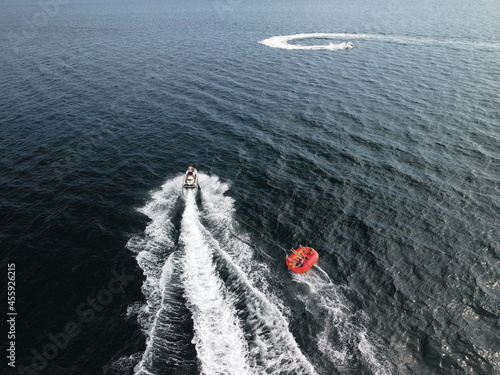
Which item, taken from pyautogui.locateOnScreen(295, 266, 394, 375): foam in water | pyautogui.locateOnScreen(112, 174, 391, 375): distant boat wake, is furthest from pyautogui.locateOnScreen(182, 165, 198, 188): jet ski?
pyautogui.locateOnScreen(295, 266, 394, 375): foam in water

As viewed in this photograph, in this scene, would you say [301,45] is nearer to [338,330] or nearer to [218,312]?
[218,312]

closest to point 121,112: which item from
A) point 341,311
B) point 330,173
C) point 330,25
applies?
point 330,173

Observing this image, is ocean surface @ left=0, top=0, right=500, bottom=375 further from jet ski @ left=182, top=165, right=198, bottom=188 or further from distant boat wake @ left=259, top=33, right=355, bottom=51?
distant boat wake @ left=259, top=33, right=355, bottom=51

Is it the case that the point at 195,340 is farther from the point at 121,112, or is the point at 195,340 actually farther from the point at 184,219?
the point at 121,112

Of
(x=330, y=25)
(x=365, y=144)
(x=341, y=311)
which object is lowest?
(x=341, y=311)

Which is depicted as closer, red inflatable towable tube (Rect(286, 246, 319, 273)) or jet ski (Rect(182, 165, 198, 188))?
red inflatable towable tube (Rect(286, 246, 319, 273))

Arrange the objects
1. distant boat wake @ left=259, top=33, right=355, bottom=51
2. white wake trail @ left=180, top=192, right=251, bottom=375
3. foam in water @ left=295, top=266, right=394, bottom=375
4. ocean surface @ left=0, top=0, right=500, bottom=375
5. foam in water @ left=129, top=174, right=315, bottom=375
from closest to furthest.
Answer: white wake trail @ left=180, top=192, right=251, bottom=375
foam in water @ left=129, top=174, right=315, bottom=375
foam in water @ left=295, top=266, right=394, bottom=375
ocean surface @ left=0, top=0, right=500, bottom=375
distant boat wake @ left=259, top=33, right=355, bottom=51
